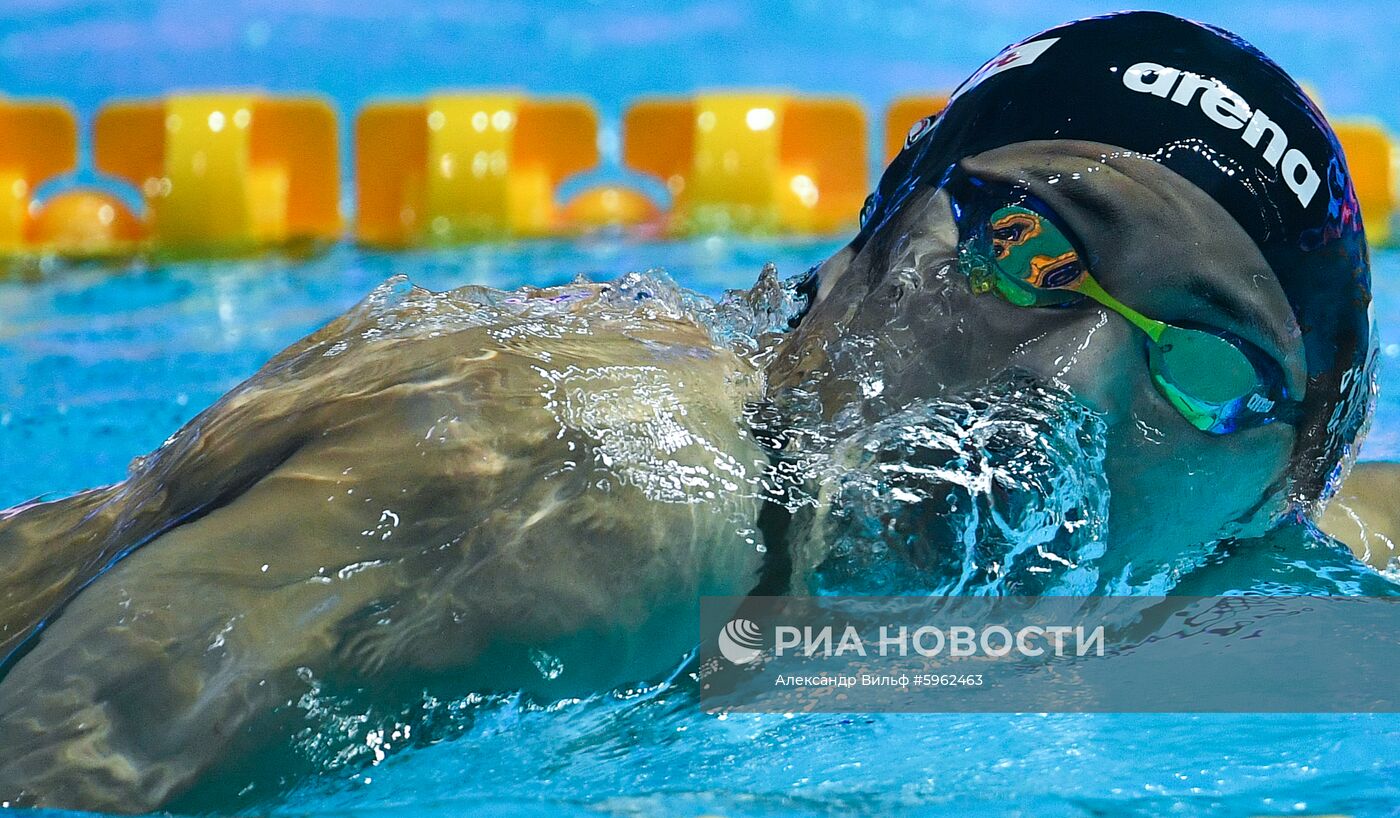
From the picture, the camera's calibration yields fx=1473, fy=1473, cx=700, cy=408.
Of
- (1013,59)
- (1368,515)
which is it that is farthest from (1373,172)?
(1013,59)

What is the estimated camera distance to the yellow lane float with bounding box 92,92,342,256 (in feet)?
18.1

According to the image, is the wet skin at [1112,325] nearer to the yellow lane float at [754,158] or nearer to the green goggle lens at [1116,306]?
the green goggle lens at [1116,306]

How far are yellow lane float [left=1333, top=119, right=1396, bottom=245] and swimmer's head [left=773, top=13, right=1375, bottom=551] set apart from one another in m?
4.64

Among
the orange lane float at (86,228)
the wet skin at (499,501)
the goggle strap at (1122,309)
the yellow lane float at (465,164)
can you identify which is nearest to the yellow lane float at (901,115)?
the yellow lane float at (465,164)

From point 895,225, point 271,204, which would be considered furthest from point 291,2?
point 895,225

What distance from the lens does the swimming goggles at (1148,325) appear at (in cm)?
158

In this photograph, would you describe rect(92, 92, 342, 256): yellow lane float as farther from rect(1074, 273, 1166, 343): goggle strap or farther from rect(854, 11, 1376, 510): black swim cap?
rect(1074, 273, 1166, 343): goggle strap

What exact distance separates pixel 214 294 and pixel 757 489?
3942mm

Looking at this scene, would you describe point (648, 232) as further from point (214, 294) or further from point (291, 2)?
point (291, 2)

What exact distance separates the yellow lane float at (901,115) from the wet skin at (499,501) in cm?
439

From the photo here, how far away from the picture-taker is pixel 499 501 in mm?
1442

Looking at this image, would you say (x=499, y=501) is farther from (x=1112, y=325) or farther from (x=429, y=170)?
(x=429, y=170)

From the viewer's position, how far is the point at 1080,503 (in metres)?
1.63

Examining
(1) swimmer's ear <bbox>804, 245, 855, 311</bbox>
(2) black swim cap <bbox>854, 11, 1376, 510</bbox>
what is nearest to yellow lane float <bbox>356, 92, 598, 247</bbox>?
(1) swimmer's ear <bbox>804, 245, 855, 311</bbox>
